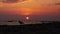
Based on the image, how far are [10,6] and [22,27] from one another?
2.50 meters

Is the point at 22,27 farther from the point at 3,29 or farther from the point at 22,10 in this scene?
the point at 22,10

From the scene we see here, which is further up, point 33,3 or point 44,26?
point 33,3

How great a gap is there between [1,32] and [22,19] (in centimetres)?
74

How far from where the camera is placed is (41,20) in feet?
21.4

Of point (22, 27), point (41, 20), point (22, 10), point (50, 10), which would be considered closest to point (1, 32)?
point (22, 27)

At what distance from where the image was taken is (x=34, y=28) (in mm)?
6281

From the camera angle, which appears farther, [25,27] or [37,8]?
[37,8]

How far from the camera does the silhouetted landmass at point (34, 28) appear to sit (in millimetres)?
6160

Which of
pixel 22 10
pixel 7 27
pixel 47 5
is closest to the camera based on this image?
pixel 7 27

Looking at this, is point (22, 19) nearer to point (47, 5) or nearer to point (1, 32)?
point (1, 32)

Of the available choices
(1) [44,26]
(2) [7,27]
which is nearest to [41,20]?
(1) [44,26]

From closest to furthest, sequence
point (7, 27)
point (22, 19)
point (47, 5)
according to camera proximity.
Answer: point (7, 27), point (22, 19), point (47, 5)

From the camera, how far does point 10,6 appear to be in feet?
28.0

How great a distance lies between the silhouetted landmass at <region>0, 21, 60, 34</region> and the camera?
6160 millimetres
